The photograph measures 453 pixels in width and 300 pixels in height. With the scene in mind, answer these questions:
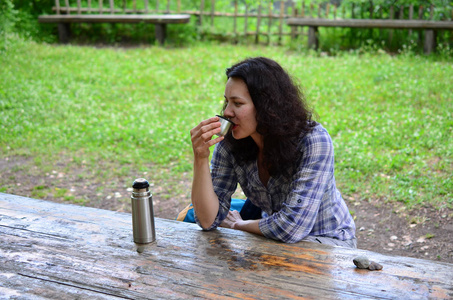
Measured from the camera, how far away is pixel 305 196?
216 centimetres

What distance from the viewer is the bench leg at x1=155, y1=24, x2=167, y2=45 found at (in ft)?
36.1

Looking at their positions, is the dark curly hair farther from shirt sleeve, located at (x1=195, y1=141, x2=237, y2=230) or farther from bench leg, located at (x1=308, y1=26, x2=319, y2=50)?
bench leg, located at (x1=308, y1=26, x2=319, y2=50)

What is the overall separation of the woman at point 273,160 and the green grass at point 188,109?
2.35m

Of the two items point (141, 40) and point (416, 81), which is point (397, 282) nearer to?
point (416, 81)

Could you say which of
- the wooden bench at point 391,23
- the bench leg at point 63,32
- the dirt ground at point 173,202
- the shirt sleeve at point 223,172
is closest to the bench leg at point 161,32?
the bench leg at point 63,32

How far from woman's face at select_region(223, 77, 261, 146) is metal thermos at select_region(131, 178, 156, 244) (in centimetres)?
51

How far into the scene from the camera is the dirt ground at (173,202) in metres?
3.84

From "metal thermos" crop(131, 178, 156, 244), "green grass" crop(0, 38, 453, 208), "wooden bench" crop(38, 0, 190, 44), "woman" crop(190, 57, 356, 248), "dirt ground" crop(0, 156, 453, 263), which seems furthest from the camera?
"wooden bench" crop(38, 0, 190, 44)

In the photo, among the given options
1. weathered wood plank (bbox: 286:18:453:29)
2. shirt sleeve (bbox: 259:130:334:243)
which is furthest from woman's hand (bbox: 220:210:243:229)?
weathered wood plank (bbox: 286:18:453:29)

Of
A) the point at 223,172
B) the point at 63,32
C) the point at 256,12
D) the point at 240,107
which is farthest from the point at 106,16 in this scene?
the point at 240,107

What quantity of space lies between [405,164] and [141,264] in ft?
12.7

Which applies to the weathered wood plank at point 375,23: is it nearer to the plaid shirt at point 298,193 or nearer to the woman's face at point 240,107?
the plaid shirt at point 298,193

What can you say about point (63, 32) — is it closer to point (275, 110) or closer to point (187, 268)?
point (275, 110)

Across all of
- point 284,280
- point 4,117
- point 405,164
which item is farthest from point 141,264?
point 4,117
